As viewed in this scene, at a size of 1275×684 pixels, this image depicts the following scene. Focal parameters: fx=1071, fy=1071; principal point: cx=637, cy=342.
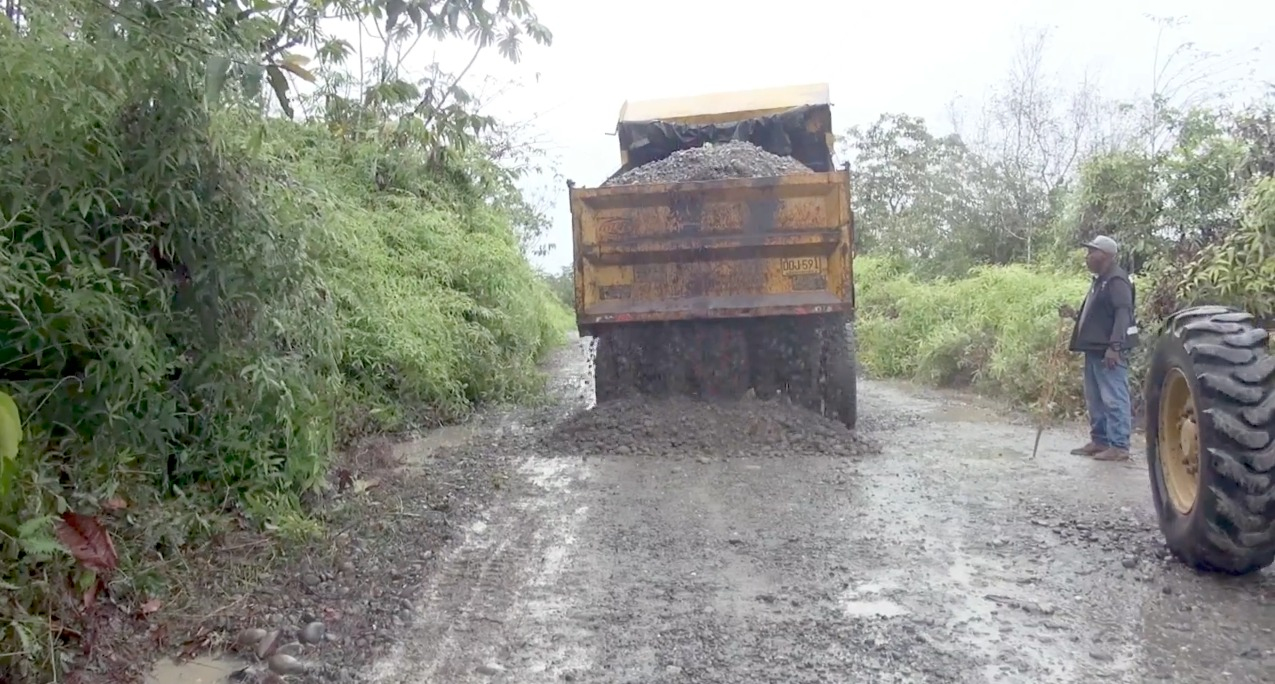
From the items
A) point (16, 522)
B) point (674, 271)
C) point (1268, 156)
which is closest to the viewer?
point (16, 522)

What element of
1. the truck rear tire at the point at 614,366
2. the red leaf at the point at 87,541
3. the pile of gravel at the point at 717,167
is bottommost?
the red leaf at the point at 87,541

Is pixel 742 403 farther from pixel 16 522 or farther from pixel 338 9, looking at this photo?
pixel 16 522

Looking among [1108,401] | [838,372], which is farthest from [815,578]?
[1108,401]

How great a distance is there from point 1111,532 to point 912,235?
1247 cm

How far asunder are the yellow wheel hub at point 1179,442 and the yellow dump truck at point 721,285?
2544mm

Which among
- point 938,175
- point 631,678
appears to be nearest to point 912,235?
point 938,175

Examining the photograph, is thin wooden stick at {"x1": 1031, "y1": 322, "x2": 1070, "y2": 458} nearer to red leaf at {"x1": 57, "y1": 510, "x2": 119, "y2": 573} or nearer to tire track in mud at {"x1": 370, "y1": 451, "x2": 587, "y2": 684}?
tire track in mud at {"x1": 370, "y1": 451, "x2": 587, "y2": 684}

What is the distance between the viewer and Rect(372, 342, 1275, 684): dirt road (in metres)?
3.62

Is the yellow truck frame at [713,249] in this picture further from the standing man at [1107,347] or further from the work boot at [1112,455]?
the work boot at [1112,455]

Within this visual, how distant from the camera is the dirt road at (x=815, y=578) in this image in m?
3.62

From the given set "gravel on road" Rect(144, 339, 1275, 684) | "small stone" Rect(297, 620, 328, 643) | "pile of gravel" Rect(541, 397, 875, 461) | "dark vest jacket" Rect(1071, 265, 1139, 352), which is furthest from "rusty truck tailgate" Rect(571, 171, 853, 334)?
"small stone" Rect(297, 620, 328, 643)

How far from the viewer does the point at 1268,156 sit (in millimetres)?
9359

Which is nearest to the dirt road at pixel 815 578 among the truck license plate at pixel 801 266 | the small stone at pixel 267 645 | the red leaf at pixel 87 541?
the small stone at pixel 267 645

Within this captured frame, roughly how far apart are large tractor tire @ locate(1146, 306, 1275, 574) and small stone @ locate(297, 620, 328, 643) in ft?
11.3
